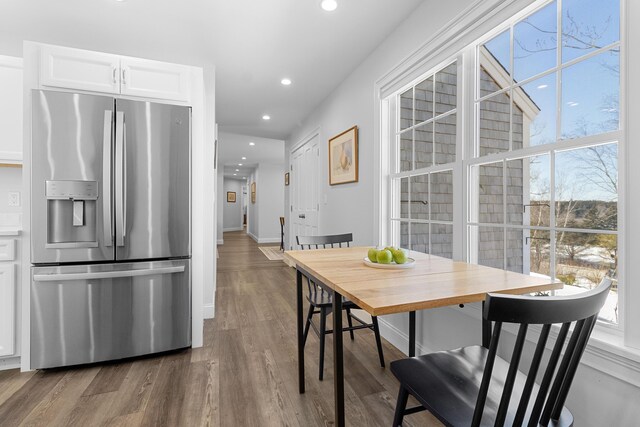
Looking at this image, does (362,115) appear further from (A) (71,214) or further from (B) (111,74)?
(A) (71,214)

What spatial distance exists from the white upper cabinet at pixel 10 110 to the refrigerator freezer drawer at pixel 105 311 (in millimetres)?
942

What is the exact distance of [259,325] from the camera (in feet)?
9.67

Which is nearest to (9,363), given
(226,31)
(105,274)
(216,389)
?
(105,274)

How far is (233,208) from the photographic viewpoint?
1458 centimetres

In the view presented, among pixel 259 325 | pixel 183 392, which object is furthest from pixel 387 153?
pixel 183 392

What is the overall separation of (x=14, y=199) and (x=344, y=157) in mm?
2973

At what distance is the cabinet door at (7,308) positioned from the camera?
209 centimetres

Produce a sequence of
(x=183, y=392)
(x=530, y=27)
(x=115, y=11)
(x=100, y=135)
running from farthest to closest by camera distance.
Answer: (x=115, y=11) → (x=100, y=135) → (x=183, y=392) → (x=530, y=27)

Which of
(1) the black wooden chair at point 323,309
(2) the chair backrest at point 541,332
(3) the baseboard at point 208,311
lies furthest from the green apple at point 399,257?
(3) the baseboard at point 208,311

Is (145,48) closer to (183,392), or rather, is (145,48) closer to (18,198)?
(18,198)

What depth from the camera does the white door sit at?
4.77 metres

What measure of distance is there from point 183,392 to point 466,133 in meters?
2.33

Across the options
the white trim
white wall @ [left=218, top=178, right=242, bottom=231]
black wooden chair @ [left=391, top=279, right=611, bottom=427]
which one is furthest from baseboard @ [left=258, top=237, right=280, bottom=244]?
black wooden chair @ [left=391, top=279, right=611, bottom=427]

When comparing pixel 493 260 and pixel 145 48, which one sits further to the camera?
A: pixel 145 48
